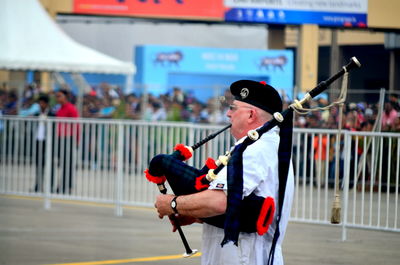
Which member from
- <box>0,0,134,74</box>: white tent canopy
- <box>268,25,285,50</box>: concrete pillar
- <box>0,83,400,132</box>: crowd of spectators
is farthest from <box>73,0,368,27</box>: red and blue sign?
<box>0,0,134,74</box>: white tent canopy

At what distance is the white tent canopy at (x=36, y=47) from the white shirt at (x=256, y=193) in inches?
598

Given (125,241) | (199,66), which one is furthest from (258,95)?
(199,66)

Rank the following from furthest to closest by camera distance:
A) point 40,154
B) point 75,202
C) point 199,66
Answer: point 199,66
point 75,202
point 40,154

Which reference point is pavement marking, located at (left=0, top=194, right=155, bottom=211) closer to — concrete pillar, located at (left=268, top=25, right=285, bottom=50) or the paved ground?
the paved ground

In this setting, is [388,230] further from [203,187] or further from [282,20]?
[282,20]

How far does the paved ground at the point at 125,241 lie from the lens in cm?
923

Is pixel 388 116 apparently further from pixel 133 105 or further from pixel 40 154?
pixel 133 105

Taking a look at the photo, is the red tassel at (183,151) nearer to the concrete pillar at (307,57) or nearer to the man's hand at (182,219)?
the man's hand at (182,219)

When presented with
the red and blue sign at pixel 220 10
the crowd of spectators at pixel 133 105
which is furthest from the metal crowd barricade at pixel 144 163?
the red and blue sign at pixel 220 10

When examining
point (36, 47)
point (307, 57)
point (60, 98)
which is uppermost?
point (307, 57)

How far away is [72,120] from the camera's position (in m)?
13.2

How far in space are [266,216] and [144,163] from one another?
856 cm

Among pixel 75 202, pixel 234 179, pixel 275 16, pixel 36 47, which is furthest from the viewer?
pixel 275 16

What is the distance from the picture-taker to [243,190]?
14.4 ft
